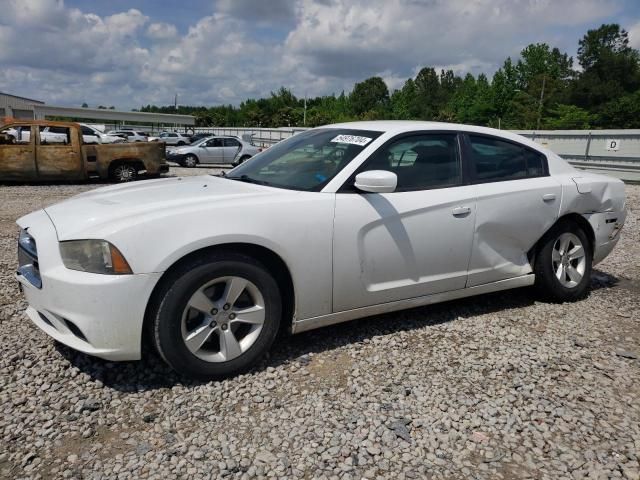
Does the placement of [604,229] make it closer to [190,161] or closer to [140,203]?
[140,203]

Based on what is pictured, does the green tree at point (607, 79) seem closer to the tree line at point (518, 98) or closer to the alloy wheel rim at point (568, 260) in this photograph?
the tree line at point (518, 98)

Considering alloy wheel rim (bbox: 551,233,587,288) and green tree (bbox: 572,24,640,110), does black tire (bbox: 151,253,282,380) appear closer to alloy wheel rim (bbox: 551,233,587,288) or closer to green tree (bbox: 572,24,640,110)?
alloy wheel rim (bbox: 551,233,587,288)

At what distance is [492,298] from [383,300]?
1.61 meters

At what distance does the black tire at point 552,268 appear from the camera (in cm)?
418

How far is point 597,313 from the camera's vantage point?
13.8ft

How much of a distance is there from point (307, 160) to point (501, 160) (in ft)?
5.46

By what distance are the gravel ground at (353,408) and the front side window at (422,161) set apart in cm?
113

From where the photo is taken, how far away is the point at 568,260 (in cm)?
437

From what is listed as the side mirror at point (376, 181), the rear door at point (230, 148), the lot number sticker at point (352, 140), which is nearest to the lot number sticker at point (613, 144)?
the rear door at point (230, 148)

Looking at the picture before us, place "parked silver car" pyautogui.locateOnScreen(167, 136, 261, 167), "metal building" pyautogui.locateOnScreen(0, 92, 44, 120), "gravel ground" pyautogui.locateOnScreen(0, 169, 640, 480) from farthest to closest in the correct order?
"metal building" pyautogui.locateOnScreen(0, 92, 44, 120)
"parked silver car" pyautogui.locateOnScreen(167, 136, 261, 167)
"gravel ground" pyautogui.locateOnScreen(0, 169, 640, 480)

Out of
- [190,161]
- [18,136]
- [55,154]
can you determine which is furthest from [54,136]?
[190,161]

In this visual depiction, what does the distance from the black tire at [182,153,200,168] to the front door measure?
1807cm

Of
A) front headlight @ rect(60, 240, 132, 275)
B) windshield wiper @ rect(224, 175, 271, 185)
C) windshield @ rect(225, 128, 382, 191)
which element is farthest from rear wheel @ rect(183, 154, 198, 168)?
front headlight @ rect(60, 240, 132, 275)

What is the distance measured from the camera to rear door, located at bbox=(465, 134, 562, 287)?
380 cm
